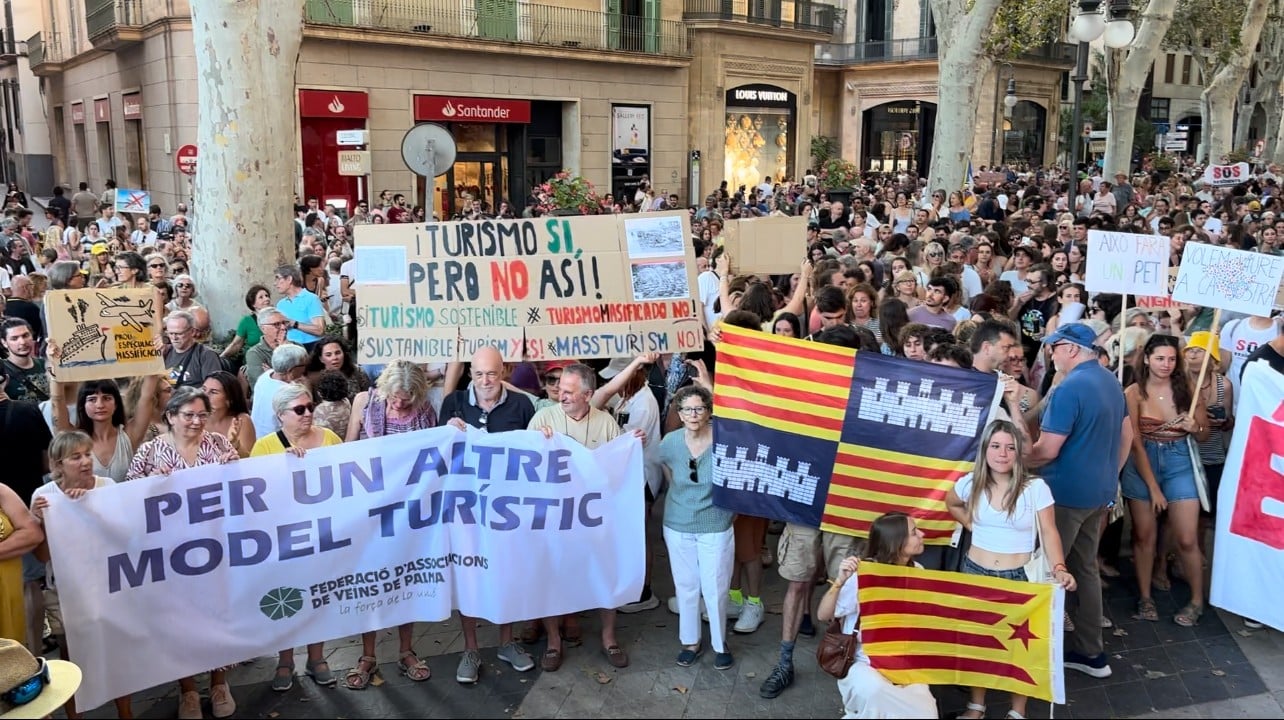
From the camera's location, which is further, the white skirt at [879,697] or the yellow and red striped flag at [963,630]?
the yellow and red striped flag at [963,630]

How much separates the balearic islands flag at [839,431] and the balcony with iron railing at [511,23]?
20311mm

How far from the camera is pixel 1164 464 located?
6.29 m

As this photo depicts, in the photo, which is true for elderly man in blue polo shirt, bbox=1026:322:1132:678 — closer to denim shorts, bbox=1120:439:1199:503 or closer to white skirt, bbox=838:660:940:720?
denim shorts, bbox=1120:439:1199:503

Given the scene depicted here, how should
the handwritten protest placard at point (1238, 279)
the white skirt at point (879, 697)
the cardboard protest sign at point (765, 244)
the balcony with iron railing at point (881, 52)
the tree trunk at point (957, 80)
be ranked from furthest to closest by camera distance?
the balcony with iron railing at point (881, 52) < the tree trunk at point (957, 80) < the cardboard protest sign at point (765, 244) < the handwritten protest placard at point (1238, 279) < the white skirt at point (879, 697)

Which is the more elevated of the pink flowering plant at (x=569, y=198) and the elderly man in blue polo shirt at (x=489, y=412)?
the pink flowering plant at (x=569, y=198)

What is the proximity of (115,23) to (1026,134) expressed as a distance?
3989 cm

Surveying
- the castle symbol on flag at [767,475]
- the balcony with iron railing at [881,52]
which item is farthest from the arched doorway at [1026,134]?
the castle symbol on flag at [767,475]

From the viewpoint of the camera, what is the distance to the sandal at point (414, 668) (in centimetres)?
557

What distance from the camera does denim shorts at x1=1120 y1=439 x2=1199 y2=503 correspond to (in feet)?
20.5

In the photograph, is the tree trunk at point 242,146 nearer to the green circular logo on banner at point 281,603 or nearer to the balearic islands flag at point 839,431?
the green circular logo on banner at point 281,603

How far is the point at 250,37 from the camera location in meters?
9.70

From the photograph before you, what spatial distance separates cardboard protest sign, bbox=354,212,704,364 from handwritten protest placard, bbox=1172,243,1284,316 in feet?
11.5

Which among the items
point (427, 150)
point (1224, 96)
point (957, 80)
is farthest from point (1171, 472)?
→ point (1224, 96)

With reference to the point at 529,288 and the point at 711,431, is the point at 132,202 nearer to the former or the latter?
the point at 529,288
